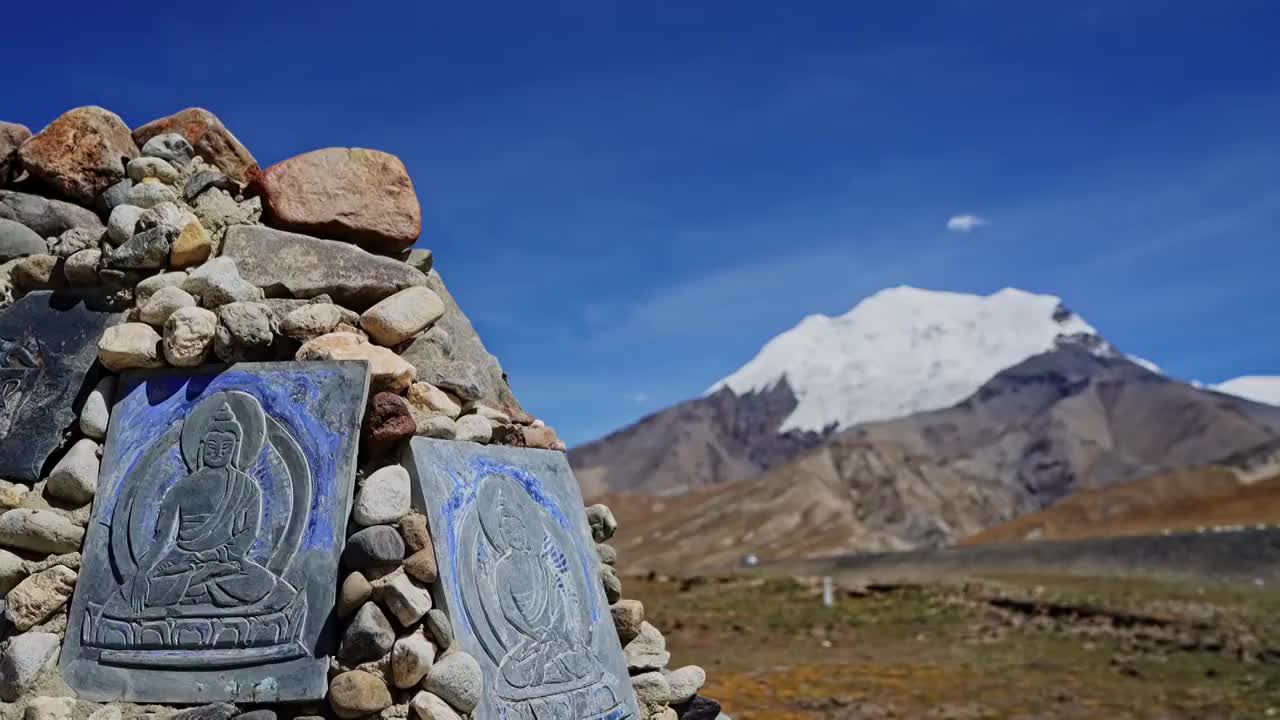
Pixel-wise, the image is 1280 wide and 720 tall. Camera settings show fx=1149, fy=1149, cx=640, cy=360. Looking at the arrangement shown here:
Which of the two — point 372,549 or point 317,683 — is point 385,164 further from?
point 317,683

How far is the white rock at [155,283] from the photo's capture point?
17.6 feet

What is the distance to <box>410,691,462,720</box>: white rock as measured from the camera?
14.4 feet

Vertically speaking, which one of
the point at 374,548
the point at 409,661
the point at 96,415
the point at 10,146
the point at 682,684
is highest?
the point at 10,146

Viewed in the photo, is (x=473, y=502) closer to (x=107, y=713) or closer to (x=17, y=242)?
(x=107, y=713)

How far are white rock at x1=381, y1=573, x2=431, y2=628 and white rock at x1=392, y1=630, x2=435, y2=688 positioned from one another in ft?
0.29

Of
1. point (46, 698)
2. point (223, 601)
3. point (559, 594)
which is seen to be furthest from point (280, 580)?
point (559, 594)

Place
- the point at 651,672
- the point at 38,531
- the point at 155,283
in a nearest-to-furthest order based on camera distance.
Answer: the point at 38,531
the point at 155,283
the point at 651,672

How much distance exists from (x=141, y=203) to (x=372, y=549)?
96.7 inches

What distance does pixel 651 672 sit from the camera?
5.94 metres

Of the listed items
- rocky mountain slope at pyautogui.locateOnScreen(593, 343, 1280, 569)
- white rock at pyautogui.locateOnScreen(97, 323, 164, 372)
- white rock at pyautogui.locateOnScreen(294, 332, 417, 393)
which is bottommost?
white rock at pyautogui.locateOnScreen(294, 332, 417, 393)

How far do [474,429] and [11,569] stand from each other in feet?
6.73

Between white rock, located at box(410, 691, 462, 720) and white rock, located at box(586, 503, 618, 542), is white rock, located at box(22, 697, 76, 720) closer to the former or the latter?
white rock, located at box(410, 691, 462, 720)

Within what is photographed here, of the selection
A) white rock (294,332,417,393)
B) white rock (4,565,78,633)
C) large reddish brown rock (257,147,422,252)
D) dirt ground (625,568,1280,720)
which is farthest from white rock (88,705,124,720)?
dirt ground (625,568,1280,720)

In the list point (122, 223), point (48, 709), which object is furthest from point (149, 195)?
point (48, 709)
